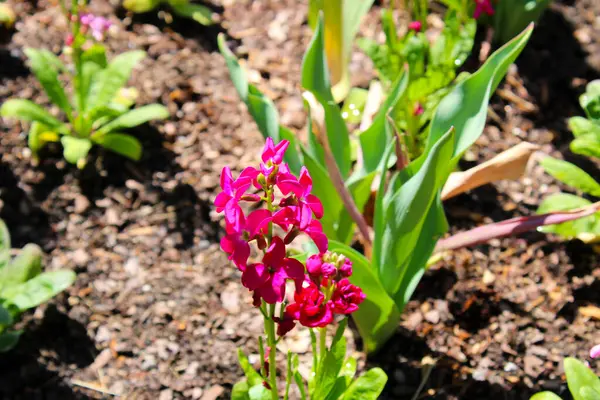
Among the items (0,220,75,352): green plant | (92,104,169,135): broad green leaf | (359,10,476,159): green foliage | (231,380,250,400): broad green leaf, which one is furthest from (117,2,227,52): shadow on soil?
(231,380,250,400): broad green leaf

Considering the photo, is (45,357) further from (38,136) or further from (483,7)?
(483,7)

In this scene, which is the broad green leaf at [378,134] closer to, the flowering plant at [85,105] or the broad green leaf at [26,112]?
the flowering plant at [85,105]

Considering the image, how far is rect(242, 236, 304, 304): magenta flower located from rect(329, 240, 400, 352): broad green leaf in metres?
0.38

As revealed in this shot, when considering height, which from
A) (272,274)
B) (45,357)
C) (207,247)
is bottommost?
(45,357)

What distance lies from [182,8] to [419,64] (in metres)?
1.11

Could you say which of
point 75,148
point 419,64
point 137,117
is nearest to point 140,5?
point 137,117

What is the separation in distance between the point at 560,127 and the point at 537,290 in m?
0.73

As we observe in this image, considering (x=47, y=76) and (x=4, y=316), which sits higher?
(x=47, y=76)

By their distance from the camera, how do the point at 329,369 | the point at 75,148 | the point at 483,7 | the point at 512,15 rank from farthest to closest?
the point at 512,15
the point at 483,7
the point at 75,148
the point at 329,369

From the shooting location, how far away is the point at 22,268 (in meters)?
2.04

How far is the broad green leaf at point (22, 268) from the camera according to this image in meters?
2.03

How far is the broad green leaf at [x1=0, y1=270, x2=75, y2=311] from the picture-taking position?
1.94 meters

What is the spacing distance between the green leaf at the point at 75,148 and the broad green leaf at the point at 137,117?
8 cm

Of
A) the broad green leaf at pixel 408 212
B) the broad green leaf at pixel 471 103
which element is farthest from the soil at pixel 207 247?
the broad green leaf at pixel 471 103
